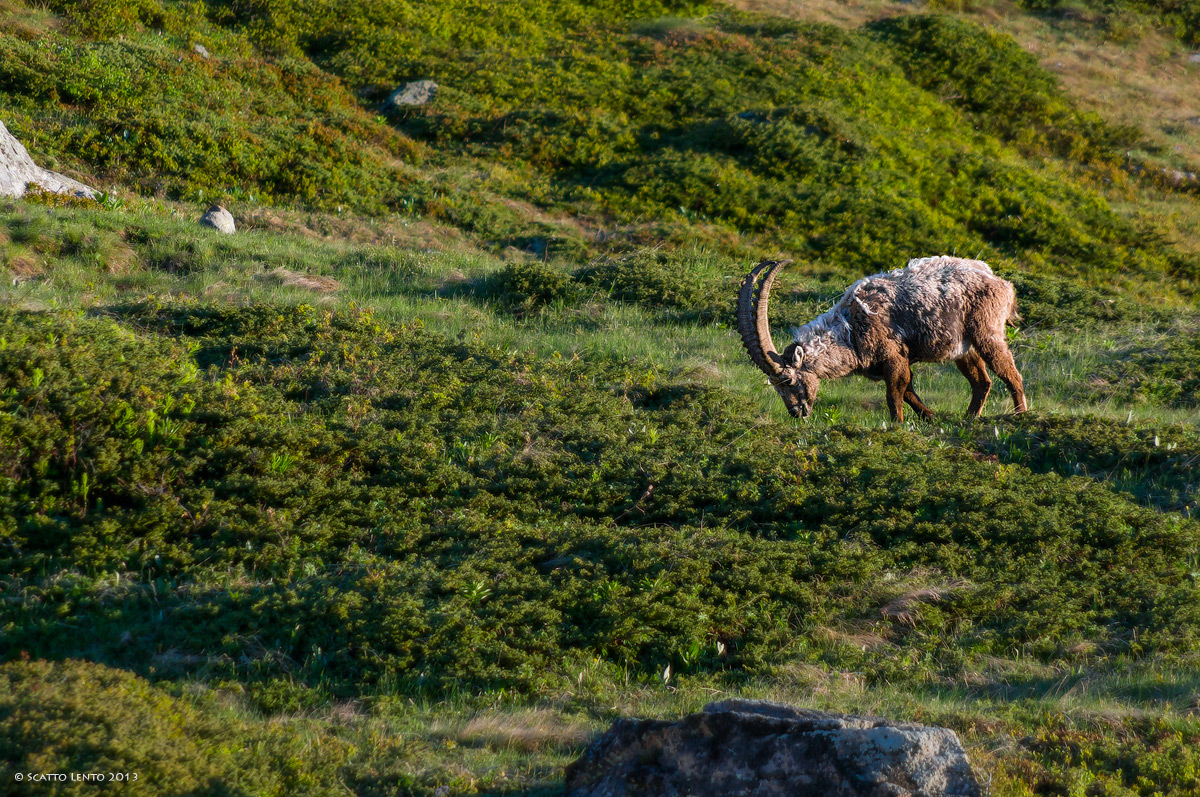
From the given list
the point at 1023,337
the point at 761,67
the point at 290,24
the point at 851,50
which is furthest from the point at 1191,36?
the point at 290,24

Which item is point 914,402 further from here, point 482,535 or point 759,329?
point 482,535

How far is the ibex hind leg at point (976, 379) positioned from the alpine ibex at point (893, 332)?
0.20 m

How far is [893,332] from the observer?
498 inches

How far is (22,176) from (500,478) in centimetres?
1323

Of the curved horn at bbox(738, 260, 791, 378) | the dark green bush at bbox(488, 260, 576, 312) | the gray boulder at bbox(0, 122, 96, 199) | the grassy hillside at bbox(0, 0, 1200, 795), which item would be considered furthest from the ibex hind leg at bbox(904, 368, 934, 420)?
the gray boulder at bbox(0, 122, 96, 199)

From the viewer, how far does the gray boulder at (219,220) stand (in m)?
18.1

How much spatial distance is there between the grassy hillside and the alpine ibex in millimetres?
647

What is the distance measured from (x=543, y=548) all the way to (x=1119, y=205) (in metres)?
25.0

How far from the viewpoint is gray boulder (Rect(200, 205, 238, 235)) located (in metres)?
18.1

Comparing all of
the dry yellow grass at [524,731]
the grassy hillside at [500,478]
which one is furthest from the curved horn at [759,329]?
the dry yellow grass at [524,731]

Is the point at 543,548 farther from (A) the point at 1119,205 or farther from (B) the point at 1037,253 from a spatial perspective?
(A) the point at 1119,205

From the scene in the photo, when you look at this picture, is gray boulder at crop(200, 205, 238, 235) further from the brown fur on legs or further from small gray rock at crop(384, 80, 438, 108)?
the brown fur on legs

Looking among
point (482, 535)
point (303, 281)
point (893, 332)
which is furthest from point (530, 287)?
point (482, 535)

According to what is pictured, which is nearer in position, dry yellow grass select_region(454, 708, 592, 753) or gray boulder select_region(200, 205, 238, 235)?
dry yellow grass select_region(454, 708, 592, 753)
